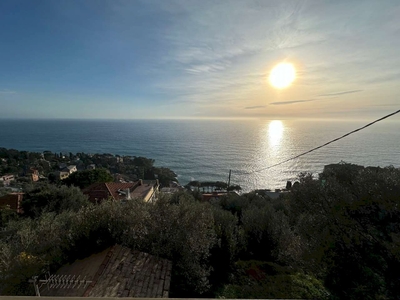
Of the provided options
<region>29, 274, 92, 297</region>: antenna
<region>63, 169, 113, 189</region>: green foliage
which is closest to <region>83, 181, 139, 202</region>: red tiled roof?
<region>63, 169, 113, 189</region>: green foliage

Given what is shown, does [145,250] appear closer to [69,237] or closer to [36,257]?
[69,237]

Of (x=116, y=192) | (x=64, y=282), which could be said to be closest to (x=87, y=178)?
(x=116, y=192)

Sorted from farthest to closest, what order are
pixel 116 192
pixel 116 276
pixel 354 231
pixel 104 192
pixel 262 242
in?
pixel 116 192 → pixel 104 192 → pixel 262 242 → pixel 116 276 → pixel 354 231

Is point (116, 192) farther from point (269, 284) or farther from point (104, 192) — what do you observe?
point (269, 284)

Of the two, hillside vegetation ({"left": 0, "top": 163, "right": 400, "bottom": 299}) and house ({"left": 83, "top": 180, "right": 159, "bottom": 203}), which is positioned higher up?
hillside vegetation ({"left": 0, "top": 163, "right": 400, "bottom": 299})

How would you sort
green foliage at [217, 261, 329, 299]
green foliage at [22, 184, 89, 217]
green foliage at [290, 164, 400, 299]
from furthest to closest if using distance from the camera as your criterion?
green foliage at [22, 184, 89, 217] → green foliage at [217, 261, 329, 299] → green foliage at [290, 164, 400, 299]

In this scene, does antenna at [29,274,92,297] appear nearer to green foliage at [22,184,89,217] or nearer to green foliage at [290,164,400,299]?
green foliage at [290,164,400,299]

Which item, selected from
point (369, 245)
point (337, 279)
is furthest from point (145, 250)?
point (369, 245)

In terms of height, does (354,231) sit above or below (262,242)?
above
